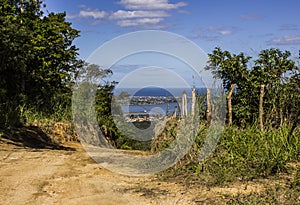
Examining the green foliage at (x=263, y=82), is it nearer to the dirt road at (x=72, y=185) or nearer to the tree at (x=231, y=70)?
the tree at (x=231, y=70)

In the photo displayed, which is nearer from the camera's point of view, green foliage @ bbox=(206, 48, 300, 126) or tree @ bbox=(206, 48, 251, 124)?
green foliage @ bbox=(206, 48, 300, 126)

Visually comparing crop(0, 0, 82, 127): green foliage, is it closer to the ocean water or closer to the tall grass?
the ocean water

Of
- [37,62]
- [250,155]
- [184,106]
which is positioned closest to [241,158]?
[250,155]

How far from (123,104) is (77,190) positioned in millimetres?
4405

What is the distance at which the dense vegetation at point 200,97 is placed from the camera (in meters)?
4.72

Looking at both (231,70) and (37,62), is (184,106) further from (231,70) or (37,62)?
(37,62)

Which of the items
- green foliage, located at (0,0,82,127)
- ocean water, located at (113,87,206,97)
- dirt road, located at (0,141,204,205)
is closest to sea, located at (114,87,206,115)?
ocean water, located at (113,87,206,97)

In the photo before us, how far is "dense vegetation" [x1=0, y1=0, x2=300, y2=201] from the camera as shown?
15.5 ft

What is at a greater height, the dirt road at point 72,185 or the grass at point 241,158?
the grass at point 241,158

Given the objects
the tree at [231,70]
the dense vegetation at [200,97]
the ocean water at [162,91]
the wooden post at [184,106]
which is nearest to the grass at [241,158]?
the dense vegetation at [200,97]

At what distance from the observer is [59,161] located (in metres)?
5.61

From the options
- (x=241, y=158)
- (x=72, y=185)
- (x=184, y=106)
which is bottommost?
(x=72, y=185)

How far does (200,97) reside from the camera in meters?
6.17

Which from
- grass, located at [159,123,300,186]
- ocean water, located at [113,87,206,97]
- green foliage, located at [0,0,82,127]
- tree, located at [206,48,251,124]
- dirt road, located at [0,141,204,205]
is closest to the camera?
dirt road, located at [0,141,204,205]
